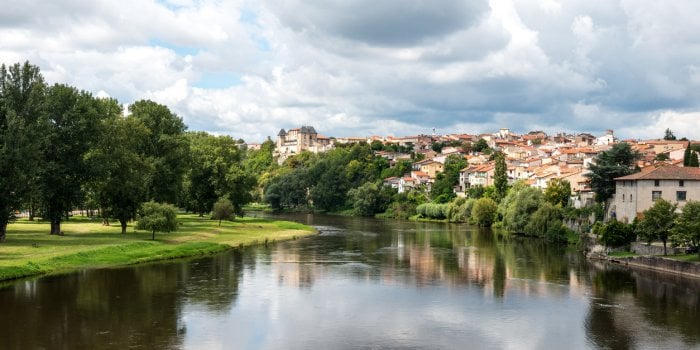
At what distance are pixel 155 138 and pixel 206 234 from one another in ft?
45.4

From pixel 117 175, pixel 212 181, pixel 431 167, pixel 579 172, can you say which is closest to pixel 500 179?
pixel 579 172

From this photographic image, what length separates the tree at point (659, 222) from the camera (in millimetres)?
48375

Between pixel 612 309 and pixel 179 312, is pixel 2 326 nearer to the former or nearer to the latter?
pixel 179 312

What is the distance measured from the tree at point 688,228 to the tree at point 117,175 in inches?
1778

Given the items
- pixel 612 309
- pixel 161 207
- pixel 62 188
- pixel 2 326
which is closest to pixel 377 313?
pixel 612 309

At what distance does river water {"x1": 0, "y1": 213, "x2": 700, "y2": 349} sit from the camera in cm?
2720

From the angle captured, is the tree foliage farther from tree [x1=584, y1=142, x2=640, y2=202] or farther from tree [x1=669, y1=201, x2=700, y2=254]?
tree [x1=584, y1=142, x2=640, y2=202]

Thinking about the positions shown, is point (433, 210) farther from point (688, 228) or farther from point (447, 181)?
point (688, 228)

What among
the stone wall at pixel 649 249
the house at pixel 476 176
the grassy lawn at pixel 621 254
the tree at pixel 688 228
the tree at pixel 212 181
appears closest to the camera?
the tree at pixel 688 228

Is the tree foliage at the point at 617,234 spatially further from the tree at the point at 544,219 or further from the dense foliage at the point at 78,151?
the dense foliage at the point at 78,151

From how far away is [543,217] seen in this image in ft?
241

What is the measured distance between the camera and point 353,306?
34.2 metres

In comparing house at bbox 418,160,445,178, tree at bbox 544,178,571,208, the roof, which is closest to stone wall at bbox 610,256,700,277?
the roof

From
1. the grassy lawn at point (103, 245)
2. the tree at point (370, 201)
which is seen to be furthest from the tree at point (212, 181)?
the tree at point (370, 201)
